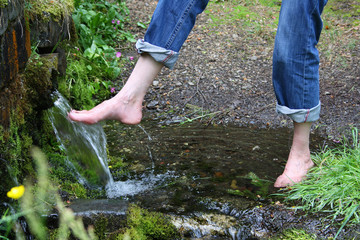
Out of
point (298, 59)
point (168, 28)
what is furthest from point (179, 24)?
point (298, 59)

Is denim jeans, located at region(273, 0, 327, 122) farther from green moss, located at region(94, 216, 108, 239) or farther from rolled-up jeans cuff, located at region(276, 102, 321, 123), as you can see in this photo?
green moss, located at region(94, 216, 108, 239)

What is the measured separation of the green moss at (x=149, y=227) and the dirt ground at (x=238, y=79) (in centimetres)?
164

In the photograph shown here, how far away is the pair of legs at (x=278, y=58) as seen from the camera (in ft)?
5.81

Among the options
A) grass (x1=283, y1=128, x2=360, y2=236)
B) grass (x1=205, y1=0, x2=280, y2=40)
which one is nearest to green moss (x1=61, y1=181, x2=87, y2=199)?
grass (x1=283, y1=128, x2=360, y2=236)

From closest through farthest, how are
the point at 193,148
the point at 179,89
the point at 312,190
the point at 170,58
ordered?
the point at 170,58 → the point at 312,190 → the point at 193,148 → the point at 179,89

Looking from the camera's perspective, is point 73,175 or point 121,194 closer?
point 121,194

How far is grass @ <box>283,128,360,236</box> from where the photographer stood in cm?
178

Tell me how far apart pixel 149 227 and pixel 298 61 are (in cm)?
106

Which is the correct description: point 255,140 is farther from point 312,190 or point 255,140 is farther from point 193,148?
point 312,190

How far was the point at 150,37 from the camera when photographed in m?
1.79

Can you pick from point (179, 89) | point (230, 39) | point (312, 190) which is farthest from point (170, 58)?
point (230, 39)

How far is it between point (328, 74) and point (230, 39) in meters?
1.28

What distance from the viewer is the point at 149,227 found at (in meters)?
1.83

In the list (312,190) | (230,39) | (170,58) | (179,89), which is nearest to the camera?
(170,58)
